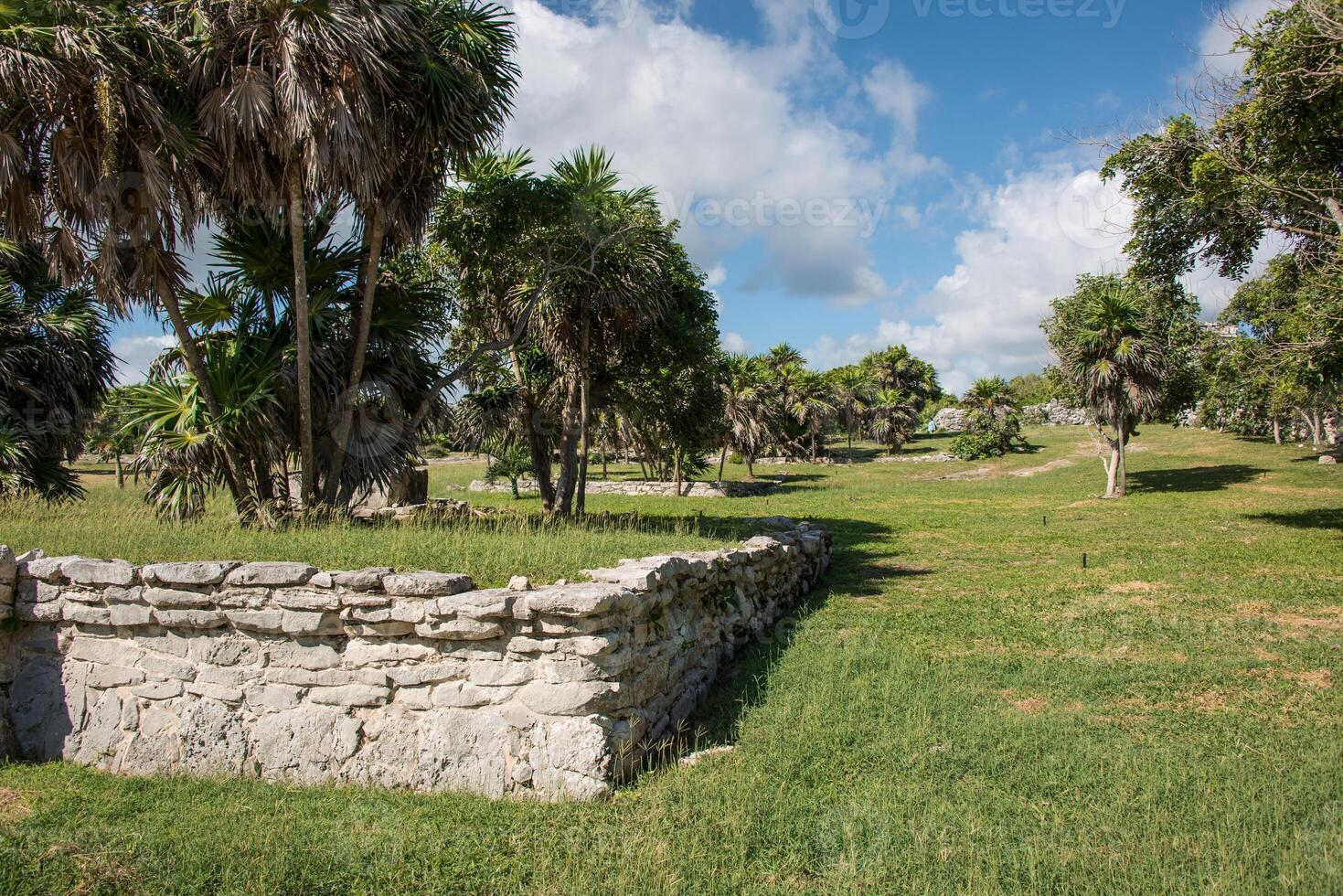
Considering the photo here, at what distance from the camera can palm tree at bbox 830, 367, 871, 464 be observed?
5159 cm

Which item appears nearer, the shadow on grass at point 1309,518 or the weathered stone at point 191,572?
the weathered stone at point 191,572

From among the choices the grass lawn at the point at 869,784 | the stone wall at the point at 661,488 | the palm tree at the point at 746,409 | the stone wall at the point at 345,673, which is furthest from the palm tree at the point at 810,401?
the stone wall at the point at 345,673

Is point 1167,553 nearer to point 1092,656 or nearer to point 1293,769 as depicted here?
point 1092,656

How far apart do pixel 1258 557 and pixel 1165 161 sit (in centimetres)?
693

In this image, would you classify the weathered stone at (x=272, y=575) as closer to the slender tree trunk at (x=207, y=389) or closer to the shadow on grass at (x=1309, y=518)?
the slender tree trunk at (x=207, y=389)

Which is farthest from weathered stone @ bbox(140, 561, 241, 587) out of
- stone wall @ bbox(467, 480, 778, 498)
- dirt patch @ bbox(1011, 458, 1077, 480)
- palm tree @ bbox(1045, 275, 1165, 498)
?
dirt patch @ bbox(1011, 458, 1077, 480)

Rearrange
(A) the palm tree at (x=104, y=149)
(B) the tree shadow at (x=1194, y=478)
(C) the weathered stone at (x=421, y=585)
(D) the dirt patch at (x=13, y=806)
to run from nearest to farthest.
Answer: (D) the dirt patch at (x=13, y=806) → (C) the weathered stone at (x=421, y=585) → (A) the palm tree at (x=104, y=149) → (B) the tree shadow at (x=1194, y=478)

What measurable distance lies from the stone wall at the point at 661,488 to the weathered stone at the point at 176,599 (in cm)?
2474

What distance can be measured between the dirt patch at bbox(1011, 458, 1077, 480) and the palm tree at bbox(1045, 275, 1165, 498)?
32.9 ft

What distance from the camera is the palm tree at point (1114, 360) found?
23797 mm

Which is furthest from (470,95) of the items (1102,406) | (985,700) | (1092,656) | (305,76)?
(1102,406)

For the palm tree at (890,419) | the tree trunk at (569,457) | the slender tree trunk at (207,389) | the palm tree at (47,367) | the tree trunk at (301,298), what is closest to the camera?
the slender tree trunk at (207,389)

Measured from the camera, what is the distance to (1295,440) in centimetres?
4031

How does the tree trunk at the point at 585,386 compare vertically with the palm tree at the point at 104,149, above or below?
below
